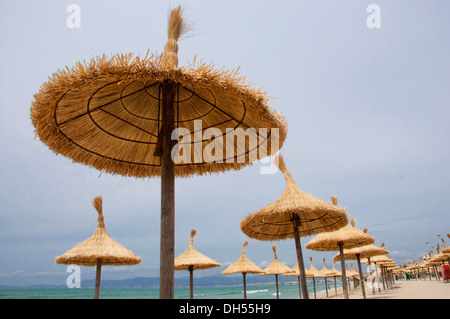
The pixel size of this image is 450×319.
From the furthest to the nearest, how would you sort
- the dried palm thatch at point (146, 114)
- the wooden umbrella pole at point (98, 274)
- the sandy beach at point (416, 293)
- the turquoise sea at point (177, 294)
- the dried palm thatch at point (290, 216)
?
the turquoise sea at point (177, 294), the sandy beach at point (416, 293), the wooden umbrella pole at point (98, 274), the dried palm thatch at point (290, 216), the dried palm thatch at point (146, 114)

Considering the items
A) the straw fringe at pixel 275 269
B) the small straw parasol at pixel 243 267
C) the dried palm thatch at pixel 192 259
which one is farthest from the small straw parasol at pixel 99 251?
the straw fringe at pixel 275 269

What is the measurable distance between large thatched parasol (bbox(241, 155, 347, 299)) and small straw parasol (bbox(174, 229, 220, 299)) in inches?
174

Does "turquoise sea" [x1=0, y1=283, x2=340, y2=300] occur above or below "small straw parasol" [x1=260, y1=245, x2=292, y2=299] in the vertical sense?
below

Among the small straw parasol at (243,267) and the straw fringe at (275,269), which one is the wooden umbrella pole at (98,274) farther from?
the straw fringe at (275,269)

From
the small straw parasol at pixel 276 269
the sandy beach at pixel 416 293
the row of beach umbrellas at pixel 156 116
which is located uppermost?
the row of beach umbrellas at pixel 156 116

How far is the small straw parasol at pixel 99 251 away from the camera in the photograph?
280 inches

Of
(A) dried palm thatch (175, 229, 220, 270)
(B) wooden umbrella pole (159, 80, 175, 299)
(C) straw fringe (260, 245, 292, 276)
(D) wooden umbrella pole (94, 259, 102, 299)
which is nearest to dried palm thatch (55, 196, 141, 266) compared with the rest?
(D) wooden umbrella pole (94, 259, 102, 299)

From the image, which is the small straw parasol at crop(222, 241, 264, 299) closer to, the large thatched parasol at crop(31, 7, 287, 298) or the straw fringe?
the straw fringe

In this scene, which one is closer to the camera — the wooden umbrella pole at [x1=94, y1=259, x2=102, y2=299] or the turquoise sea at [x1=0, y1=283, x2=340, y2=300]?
the wooden umbrella pole at [x1=94, y1=259, x2=102, y2=299]

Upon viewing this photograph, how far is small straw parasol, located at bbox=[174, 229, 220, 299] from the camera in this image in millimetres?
10227

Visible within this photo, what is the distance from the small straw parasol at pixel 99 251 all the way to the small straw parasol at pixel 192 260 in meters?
2.39
